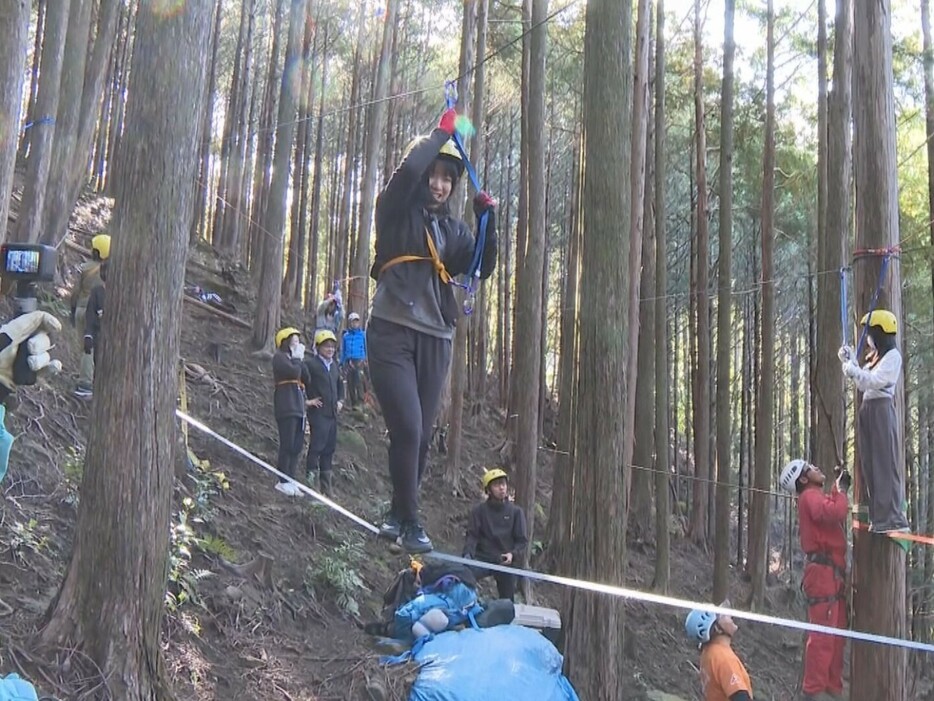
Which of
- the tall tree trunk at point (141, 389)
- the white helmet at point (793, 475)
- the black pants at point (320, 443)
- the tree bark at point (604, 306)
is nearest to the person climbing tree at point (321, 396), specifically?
the black pants at point (320, 443)

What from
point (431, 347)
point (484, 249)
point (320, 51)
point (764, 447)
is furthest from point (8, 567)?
point (320, 51)

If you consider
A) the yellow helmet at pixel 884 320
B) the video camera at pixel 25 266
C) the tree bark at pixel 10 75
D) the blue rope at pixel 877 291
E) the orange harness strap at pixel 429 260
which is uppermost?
the tree bark at pixel 10 75

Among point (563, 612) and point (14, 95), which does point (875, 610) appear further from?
point (14, 95)

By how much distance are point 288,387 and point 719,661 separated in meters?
5.13

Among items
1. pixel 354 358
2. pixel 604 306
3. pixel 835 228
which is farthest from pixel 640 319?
pixel 604 306

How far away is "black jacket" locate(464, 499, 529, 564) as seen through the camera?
777cm

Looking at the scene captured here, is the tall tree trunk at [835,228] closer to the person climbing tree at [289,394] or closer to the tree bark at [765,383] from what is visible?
the tree bark at [765,383]

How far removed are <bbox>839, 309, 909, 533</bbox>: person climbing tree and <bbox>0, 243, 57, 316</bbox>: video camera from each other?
5.05 meters

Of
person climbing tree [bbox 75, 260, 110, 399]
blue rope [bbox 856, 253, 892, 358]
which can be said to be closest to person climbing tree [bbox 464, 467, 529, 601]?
blue rope [bbox 856, 253, 892, 358]

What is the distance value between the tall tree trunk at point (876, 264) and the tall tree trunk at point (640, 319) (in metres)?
3.73

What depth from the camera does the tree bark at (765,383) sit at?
1223 cm

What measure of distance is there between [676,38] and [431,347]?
14.3 m

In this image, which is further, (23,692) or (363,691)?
(363,691)

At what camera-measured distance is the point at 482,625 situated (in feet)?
22.8
